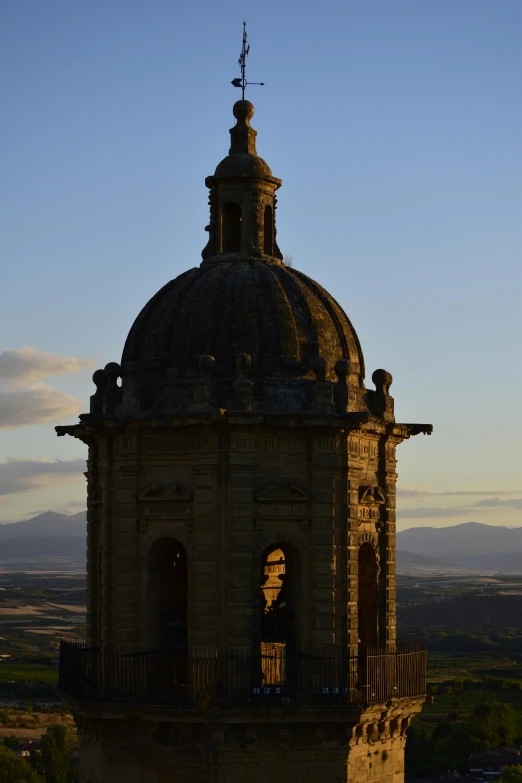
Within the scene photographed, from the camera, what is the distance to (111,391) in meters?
24.0

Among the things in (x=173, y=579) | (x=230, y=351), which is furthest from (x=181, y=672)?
(x=230, y=351)

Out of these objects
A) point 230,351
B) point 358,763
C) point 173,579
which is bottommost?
point 358,763

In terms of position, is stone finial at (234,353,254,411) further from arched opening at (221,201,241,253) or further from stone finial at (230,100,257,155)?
stone finial at (230,100,257,155)

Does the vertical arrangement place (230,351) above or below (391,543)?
above

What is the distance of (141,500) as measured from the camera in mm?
23406

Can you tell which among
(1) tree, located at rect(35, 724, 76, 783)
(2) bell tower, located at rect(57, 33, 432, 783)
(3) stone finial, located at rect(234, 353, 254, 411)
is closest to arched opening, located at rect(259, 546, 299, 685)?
(2) bell tower, located at rect(57, 33, 432, 783)

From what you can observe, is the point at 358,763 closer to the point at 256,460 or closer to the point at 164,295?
the point at 256,460

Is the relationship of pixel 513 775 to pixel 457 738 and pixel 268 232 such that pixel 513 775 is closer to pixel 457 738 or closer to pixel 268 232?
pixel 457 738

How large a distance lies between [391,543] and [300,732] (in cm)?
369

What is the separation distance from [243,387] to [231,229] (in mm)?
3705

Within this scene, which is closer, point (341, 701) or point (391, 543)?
point (341, 701)

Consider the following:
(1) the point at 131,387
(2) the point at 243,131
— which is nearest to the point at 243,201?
(2) the point at 243,131

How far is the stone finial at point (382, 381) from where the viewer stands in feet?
81.6

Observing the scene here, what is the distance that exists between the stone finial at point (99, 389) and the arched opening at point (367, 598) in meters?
4.44
